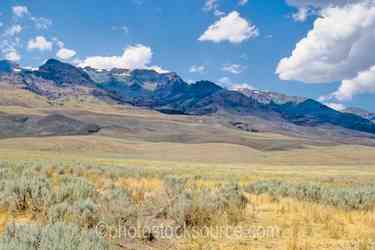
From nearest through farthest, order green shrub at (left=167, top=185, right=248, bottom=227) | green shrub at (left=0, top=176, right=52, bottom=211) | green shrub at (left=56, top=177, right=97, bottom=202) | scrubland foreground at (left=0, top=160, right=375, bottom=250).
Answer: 1. scrubland foreground at (left=0, top=160, right=375, bottom=250)
2. green shrub at (left=167, top=185, right=248, bottom=227)
3. green shrub at (left=0, top=176, right=52, bottom=211)
4. green shrub at (left=56, top=177, right=97, bottom=202)

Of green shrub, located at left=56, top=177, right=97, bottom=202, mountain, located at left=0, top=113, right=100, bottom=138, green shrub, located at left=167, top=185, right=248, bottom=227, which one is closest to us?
green shrub, located at left=167, top=185, right=248, bottom=227

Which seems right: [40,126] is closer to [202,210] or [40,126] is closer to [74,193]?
[74,193]

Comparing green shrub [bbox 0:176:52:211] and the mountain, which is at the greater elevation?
green shrub [bbox 0:176:52:211]

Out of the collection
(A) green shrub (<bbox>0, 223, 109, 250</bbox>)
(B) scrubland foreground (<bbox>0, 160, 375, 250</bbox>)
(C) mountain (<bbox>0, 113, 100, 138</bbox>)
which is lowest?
(C) mountain (<bbox>0, 113, 100, 138</bbox>)

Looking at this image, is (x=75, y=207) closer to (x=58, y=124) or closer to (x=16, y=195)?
(x=16, y=195)

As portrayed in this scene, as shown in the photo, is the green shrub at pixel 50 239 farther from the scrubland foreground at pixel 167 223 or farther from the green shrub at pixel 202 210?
the green shrub at pixel 202 210

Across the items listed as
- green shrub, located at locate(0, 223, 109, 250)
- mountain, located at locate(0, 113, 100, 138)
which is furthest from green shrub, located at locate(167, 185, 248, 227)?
mountain, located at locate(0, 113, 100, 138)

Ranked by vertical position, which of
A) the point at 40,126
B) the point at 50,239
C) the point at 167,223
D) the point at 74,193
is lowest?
the point at 40,126

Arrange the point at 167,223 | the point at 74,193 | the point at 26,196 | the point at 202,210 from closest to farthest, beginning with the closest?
1. the point at 167,223
2. the point at 202,210
3. the point at 26,196
4. the point at 74,193

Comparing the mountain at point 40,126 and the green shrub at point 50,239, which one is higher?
the green shrub at point 50,239

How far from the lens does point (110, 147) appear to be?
11006 centimetres

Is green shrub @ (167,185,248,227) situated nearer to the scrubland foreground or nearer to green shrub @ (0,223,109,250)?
the scrubland foreground

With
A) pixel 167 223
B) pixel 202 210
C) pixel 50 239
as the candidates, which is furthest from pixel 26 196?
pixel 50 239

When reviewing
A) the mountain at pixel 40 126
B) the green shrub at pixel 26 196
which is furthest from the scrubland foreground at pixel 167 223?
the mountain at pixel 40 126
